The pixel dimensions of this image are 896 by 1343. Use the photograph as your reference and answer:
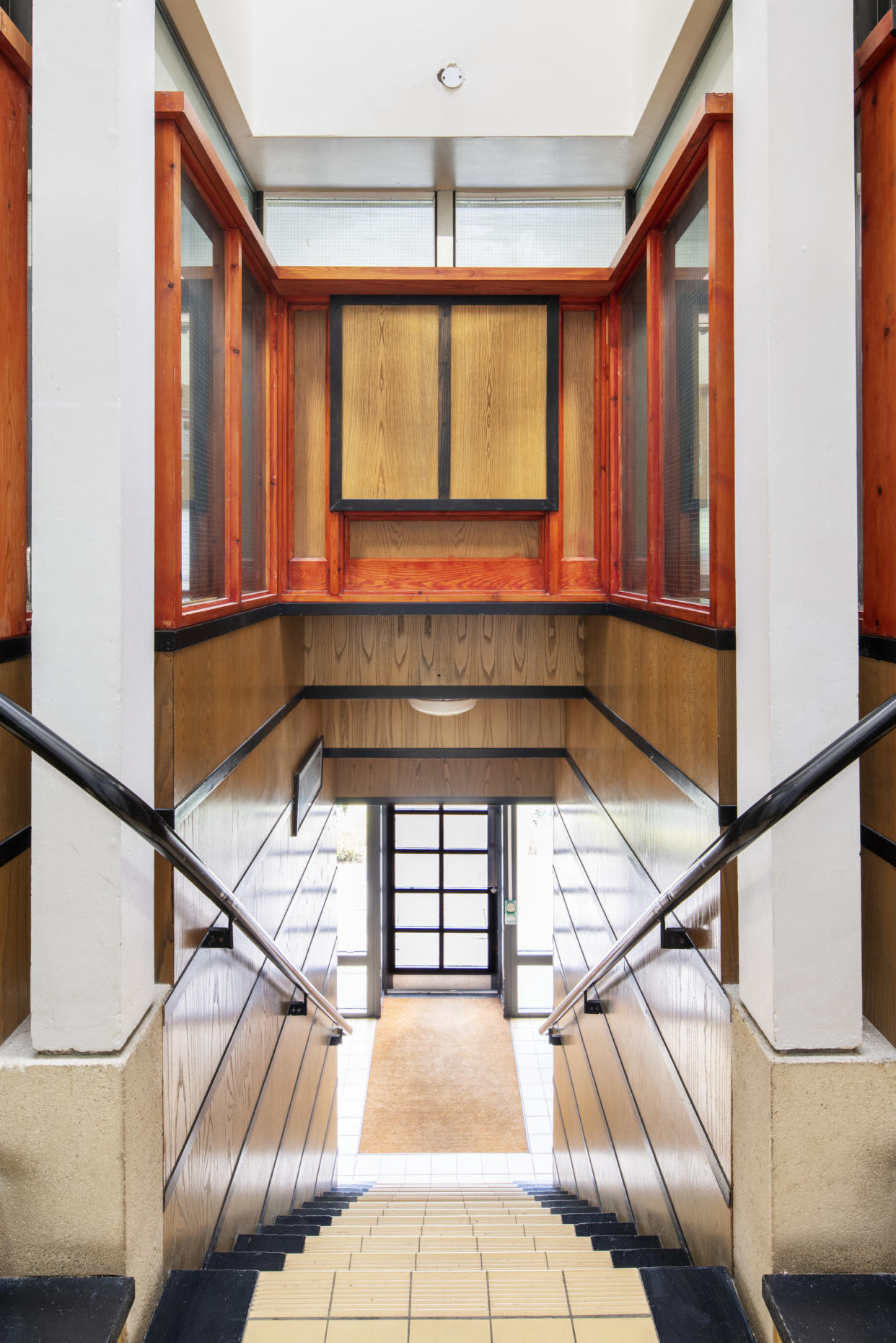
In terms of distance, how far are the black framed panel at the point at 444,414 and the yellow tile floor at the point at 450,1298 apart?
234 cm

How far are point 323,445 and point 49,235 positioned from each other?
1.87 meters

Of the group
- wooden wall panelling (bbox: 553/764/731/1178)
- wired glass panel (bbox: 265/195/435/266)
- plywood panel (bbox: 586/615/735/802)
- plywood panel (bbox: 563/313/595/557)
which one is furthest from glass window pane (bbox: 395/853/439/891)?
wired glass panel (bbox: 265/195/435/266)

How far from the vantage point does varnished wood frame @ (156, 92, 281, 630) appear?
175cm

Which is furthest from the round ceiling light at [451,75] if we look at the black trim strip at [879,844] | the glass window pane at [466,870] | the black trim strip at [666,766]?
the glass window pane at [466,870]

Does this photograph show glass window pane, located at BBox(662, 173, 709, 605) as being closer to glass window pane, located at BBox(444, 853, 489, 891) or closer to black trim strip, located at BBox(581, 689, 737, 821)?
black trim strip, located at BBox(581, 689, 737, 821)

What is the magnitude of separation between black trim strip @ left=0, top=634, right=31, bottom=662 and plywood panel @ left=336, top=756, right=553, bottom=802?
9.68ft

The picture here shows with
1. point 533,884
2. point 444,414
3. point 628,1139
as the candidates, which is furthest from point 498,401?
point 533,884

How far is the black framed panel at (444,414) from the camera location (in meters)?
3.20

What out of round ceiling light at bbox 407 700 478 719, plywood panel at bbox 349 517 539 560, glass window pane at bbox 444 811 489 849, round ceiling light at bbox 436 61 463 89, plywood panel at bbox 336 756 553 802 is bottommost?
glass window pane at bbox 444 811 489 849

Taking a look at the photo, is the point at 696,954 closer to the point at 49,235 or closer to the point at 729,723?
the point at 729,723

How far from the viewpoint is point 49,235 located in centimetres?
149

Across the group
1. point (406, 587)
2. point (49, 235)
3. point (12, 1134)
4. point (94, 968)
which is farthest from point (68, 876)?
point (406, 587)

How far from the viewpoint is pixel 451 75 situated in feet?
9.50

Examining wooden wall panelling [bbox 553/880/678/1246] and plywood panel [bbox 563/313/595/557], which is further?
plywood panel [bbox 563/313/595/557]
